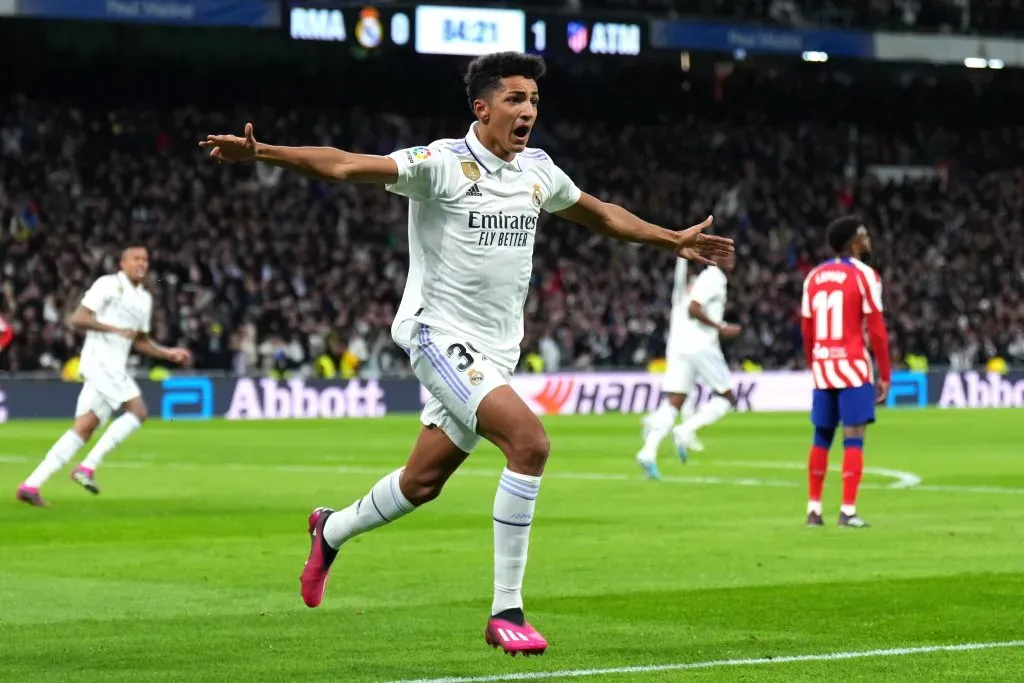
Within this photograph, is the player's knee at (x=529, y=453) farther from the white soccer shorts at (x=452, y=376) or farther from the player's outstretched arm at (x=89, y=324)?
the player's outstretched arm at (x=89, y=324)

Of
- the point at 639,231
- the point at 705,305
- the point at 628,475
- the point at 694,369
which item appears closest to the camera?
the point at 639,231

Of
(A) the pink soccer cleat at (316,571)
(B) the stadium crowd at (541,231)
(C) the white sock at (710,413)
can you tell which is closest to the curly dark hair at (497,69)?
(A) the pink soccer cleat at (316,571)

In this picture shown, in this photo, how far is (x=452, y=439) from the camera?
8.08 metres

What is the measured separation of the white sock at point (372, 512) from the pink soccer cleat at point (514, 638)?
2.89ft

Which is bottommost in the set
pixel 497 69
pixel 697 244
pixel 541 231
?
pixel 541 231

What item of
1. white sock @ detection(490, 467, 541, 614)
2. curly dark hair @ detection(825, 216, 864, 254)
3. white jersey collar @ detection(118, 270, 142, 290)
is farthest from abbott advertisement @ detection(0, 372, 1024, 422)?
white sock @ detection(490, 467, 541, 614)

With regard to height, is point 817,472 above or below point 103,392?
below

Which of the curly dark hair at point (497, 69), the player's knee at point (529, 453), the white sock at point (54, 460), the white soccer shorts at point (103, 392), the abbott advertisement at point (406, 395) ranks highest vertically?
the curly dark hair at point (497, 69)

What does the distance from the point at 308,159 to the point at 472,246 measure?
3.21 ft

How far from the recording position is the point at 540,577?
35.6 ft

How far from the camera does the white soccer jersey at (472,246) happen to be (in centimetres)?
802

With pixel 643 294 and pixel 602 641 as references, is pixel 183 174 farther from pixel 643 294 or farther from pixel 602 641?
pixel 602 641

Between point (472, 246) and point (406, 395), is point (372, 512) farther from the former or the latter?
point (406, 395)

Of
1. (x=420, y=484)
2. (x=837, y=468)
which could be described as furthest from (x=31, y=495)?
(x=837, y=468)
